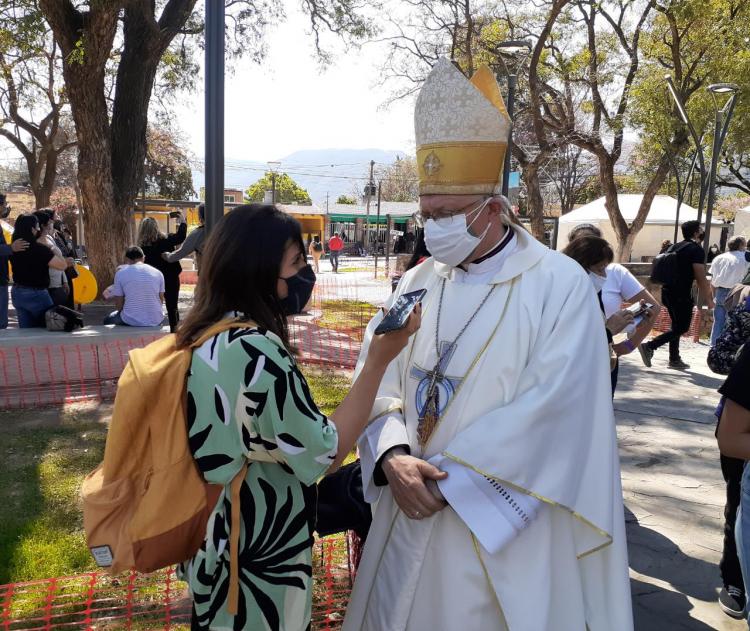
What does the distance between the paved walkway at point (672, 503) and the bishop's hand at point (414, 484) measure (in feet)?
5.92

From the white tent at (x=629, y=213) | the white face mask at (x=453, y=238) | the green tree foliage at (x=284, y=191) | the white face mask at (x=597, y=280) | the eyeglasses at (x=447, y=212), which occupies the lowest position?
the white face mask at (x=597, y=280)

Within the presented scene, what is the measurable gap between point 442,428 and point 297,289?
69cm

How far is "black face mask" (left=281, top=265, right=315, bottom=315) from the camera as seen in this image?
1.87 meters

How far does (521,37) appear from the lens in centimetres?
1666

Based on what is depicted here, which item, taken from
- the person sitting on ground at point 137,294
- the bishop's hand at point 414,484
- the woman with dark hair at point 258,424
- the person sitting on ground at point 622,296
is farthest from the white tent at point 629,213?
the woman with dark hair at point 258,424

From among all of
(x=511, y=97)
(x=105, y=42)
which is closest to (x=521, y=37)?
(x=511, y=97)

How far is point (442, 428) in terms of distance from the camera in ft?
6.95

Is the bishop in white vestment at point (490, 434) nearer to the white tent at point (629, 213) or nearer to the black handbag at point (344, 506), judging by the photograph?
the black handbag at point (344, 506)

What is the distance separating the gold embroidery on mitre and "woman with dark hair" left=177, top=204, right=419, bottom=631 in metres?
0.76

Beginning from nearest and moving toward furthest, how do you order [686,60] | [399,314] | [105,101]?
[399,314]
[105,101]
[686,60]

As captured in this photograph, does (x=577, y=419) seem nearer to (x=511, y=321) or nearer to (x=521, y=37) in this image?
(x=511, y=321)

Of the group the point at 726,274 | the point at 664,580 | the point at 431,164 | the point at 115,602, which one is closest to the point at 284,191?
the point at 726,274

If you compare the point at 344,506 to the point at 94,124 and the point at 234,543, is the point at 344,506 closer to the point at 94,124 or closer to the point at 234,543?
the point at 234,543

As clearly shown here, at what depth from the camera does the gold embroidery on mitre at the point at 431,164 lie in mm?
2371
